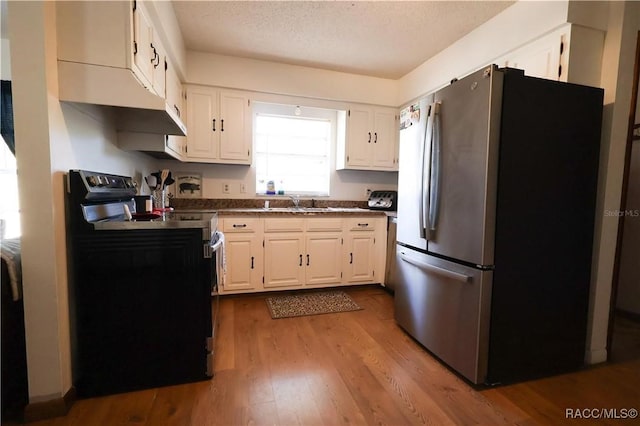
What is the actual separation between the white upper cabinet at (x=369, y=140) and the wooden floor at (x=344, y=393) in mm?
2127

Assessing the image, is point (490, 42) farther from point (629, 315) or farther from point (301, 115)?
point (629, 315)

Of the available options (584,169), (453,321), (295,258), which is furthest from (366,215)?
(584,169)

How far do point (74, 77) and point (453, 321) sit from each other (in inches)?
93.9

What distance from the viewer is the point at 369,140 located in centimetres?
369

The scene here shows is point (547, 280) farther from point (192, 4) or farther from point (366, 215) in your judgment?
point (192, 4)

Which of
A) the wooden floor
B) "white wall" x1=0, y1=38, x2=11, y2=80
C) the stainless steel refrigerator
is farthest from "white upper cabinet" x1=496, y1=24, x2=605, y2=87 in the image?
"white wall" x1=0, y1=38, x2=11, y2=80

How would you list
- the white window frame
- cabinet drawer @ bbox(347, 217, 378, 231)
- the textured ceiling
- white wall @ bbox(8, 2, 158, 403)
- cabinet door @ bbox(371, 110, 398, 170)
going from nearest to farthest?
white wall @ bbox(8, 2, 158, 403) → the textured ceiling → cabinet drawer @ bbox(347, 217, 378, 231) → the white window frame → cabinet door @ bbox(371, 110, 398, 170)

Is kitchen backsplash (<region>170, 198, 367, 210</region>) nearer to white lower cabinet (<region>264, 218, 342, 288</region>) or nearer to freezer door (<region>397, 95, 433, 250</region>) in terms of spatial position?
white lower cabinet (<region>264, 218, 342, 288</region>)

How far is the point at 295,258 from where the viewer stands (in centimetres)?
317

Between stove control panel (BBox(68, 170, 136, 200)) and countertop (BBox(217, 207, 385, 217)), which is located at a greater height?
stove control panel (BBox(68, 170, 136, 200))

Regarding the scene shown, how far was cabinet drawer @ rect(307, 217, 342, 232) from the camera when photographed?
318cm

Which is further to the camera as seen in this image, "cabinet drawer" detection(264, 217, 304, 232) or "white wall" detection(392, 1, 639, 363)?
"cabinet drawer" detection(264, 217, 304, 232)

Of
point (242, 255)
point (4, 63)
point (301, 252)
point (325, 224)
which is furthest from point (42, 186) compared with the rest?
point (325, 224)

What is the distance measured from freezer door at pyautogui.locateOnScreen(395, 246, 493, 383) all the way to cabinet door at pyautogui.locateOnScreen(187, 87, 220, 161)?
2204 millimetres
